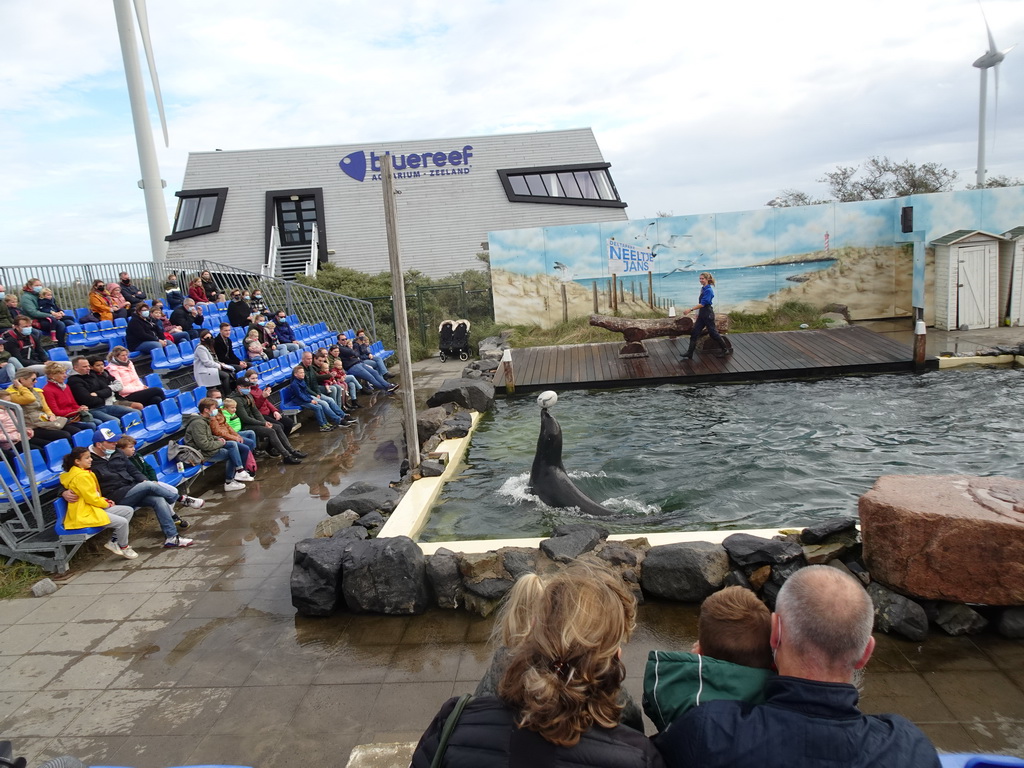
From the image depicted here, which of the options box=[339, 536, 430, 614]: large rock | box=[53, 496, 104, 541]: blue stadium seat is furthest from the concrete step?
box=[53, 496, 104, 541]: blue stadium seat

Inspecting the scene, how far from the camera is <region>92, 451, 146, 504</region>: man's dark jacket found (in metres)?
6.48

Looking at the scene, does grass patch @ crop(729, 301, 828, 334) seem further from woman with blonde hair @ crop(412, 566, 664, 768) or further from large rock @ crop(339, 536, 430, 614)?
woman with blonde hair @ crop(412, 566, 664, 768)

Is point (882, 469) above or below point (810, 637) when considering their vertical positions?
below

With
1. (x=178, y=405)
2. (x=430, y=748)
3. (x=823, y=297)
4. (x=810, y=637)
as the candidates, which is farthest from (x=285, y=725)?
(x=823, y=297)

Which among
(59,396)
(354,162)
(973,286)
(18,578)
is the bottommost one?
(18,578)

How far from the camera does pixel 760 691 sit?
1965mm

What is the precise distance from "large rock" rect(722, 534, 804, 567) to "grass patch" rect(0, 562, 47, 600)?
223 inches

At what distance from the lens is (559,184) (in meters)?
27.1

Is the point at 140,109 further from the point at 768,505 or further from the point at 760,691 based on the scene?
the point at 760,691

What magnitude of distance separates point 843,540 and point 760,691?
339 centimetres

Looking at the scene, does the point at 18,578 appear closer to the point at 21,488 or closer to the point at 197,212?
the point at 21,488

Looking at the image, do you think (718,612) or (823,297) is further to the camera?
(823,297)

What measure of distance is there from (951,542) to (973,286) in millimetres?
13946

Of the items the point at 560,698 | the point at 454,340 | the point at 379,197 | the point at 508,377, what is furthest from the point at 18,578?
the point at 379,197
